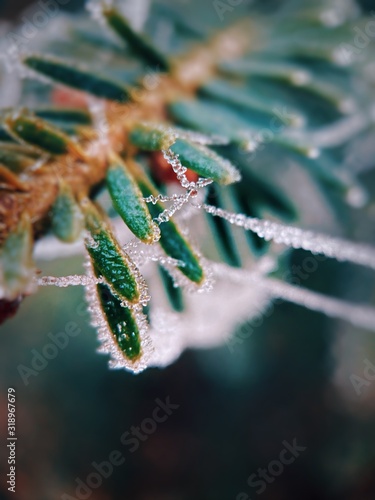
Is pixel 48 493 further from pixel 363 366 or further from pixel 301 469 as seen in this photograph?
pixel 363 366

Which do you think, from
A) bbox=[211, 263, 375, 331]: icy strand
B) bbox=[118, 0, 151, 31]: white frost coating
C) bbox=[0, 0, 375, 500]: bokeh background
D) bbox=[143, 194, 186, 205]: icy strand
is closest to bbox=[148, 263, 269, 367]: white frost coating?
bbox=[211, 263, 375, 331]: icy strand

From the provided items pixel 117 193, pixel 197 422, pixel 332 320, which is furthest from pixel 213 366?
pixel 117 193

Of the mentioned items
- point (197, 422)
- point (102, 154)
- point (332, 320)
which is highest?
point (102, 154)

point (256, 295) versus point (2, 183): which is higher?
point (2, 183)

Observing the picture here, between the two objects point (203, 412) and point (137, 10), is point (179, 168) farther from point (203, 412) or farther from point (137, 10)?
point (203, 412)

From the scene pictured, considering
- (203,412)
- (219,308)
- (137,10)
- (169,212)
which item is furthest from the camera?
(203,412)

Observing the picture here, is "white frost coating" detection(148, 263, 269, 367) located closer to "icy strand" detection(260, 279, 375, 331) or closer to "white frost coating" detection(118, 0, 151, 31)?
"icy strand" detection(260, 279, 375, 331)

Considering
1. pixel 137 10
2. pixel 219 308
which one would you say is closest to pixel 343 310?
pixel 219 308

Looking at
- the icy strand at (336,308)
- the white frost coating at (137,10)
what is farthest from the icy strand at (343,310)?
the white frost coating at (137,10)
